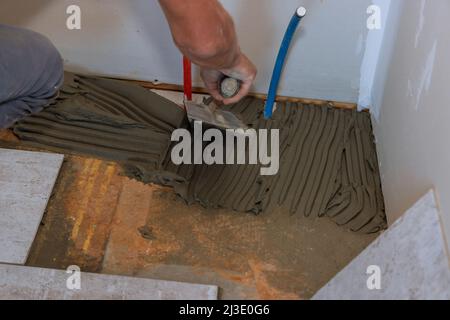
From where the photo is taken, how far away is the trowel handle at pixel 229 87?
1519 millimetres

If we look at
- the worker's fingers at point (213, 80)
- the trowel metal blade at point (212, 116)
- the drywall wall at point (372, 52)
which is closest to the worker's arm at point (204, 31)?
the worker's fingers at point (213, 80)

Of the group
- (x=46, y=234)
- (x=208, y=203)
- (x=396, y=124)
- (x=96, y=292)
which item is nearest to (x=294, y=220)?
(x=208, y=203)

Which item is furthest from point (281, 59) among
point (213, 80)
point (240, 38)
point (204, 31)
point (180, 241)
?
point (204, 31)

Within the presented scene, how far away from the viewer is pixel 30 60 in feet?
4.73

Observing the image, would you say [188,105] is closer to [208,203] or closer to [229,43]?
[208,203]

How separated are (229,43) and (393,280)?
0.67 metres

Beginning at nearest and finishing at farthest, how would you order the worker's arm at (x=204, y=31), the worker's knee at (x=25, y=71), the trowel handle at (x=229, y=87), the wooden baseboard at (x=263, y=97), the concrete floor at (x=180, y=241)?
the worker's arm at (x=204, y=31) → the worker's knee at (x=25, y=71) → the trowel handle at (x=229, y=87) → the concrete floor at (x=180, y=241) → the wooden baseboard at (x=263, y=97)

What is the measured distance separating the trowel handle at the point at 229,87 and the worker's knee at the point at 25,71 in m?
0.46

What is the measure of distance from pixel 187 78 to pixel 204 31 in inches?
34.3

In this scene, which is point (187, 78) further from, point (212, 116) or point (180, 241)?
point (180, 241)

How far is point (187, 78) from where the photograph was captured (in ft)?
6.86

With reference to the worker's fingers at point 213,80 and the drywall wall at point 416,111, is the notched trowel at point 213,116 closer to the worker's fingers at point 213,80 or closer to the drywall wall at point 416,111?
the worker's fingers at point 213,80

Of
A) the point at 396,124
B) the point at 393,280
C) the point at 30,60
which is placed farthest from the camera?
the point at 396,124

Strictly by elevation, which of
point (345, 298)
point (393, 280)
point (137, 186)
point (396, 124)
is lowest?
point (137, 186)
